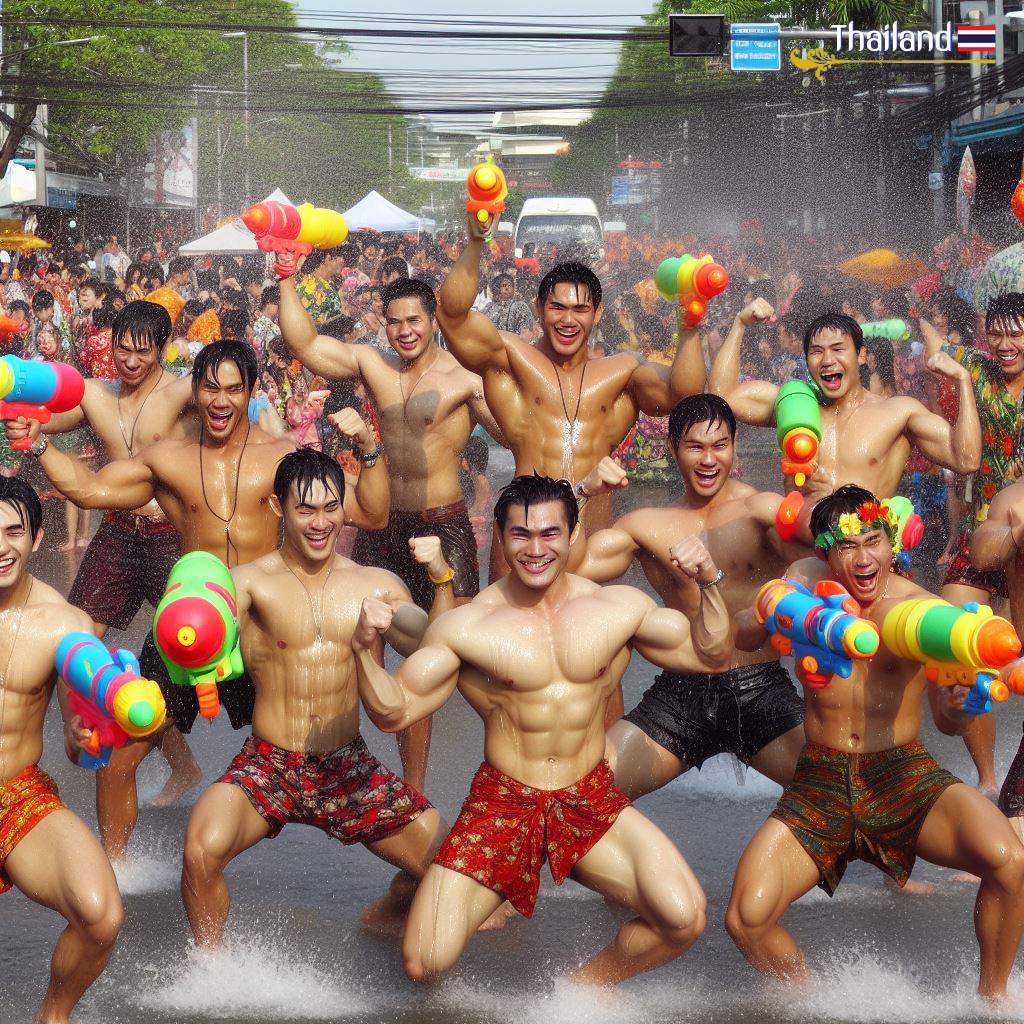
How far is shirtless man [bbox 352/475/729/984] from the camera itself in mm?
4355

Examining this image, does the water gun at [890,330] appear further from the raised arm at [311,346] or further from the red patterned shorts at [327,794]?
the red patterned shorts at [327,794]

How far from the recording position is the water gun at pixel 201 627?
162 inches

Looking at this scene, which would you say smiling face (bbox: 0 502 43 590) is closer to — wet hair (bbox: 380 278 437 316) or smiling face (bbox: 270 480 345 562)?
smiling face (bbox: 270 480 345 562)

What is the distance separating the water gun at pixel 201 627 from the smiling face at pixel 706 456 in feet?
5.43

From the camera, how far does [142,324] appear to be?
20.8ft

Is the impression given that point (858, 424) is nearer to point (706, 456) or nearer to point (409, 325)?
point (706, 456)

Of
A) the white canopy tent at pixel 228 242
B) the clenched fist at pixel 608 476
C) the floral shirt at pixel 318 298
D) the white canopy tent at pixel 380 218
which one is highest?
the white canopy tent at pixel 380 218

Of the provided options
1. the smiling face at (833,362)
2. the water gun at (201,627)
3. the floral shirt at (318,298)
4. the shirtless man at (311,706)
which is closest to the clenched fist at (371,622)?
the water gun at (201,627)

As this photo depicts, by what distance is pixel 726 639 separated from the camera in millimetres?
4559

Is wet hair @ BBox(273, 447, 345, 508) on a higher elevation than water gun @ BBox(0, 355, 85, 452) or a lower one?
lower

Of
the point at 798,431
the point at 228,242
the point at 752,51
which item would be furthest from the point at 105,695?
the point at 752,51

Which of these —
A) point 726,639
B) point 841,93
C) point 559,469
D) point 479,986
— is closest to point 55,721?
point 559,469

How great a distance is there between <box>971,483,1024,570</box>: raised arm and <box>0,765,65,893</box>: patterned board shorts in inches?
119

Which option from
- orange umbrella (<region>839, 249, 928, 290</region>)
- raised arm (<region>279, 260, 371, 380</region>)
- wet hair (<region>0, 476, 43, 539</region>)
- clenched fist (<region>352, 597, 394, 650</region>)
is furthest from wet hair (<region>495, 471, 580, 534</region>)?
orange umbrella (<region>839, 249, 928, 290</region>)
